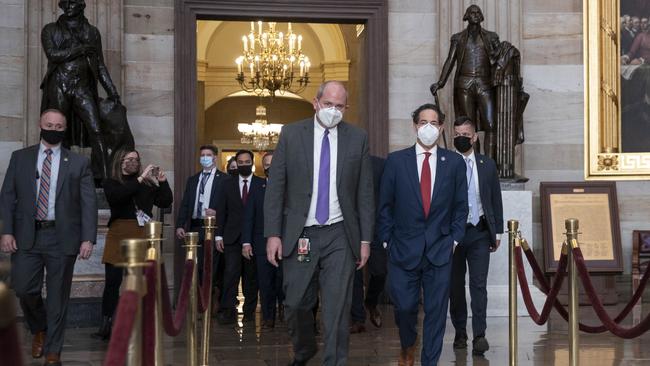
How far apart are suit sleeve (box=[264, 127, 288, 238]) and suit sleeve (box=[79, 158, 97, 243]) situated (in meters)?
1.69

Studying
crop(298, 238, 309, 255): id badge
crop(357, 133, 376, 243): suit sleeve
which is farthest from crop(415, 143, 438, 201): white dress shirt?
crop(298, 238, 309, 255): id badge

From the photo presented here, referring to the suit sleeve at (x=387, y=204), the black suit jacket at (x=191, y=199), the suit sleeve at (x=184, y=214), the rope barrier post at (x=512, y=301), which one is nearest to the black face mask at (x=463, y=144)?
the rope barrier post at (x=512, y=301)

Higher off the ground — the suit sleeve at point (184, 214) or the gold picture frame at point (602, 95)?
the gold picture frame at point (602, 95)

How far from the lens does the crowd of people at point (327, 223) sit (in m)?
6.29

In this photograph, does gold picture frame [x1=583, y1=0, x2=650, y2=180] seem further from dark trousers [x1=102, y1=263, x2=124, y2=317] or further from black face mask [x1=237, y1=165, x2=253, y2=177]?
dark trousers [x1=102, y1=263, x2=124, y2=317]

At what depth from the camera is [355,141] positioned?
21.1 feet

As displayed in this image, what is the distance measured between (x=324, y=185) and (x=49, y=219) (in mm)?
2238

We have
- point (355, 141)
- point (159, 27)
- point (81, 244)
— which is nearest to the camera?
point (355, 141)

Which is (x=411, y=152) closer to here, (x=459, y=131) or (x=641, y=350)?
(x=459, y=131)

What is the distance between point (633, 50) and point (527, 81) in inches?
52.8

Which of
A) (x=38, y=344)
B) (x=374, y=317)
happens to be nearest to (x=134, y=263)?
(x=38, y=344)

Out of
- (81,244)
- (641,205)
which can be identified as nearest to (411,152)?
(81,244)

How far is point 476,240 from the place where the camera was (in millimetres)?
7984

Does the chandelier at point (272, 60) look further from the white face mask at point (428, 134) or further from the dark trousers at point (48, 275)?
the white face mask at point (428, 134)
